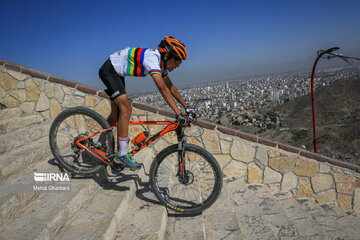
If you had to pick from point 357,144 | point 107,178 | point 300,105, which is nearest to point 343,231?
point 107,178

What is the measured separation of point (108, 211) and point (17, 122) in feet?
7.64

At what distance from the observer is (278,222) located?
2.73m

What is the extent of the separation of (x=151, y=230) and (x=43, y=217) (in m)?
0.89

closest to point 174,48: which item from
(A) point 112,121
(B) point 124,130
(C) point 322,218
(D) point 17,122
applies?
(B) point 124,130

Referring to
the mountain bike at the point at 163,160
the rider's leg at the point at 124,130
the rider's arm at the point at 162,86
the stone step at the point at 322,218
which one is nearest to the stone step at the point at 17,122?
the mountain bike at the point at 163,160

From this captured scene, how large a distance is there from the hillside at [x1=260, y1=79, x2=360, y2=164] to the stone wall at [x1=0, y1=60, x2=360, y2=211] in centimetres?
994

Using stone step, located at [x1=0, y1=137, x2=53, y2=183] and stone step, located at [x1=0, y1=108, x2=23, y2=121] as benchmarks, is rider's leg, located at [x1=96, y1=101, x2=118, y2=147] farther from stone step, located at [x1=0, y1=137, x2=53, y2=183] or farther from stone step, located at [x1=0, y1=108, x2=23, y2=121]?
stone step, located at [x1=0, y1=108, x2=23, y2=121]

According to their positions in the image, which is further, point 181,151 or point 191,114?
point 181,151

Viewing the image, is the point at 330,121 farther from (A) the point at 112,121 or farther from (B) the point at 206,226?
(A) the point at 112,121

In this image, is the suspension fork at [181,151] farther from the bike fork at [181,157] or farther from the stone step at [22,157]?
the stone step at [22,157]

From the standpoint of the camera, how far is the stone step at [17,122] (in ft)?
10.5

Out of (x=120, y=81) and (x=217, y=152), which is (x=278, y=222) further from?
(x=120, y=81)

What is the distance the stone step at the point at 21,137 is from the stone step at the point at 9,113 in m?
0.52

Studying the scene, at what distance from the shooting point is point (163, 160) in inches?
99.5
